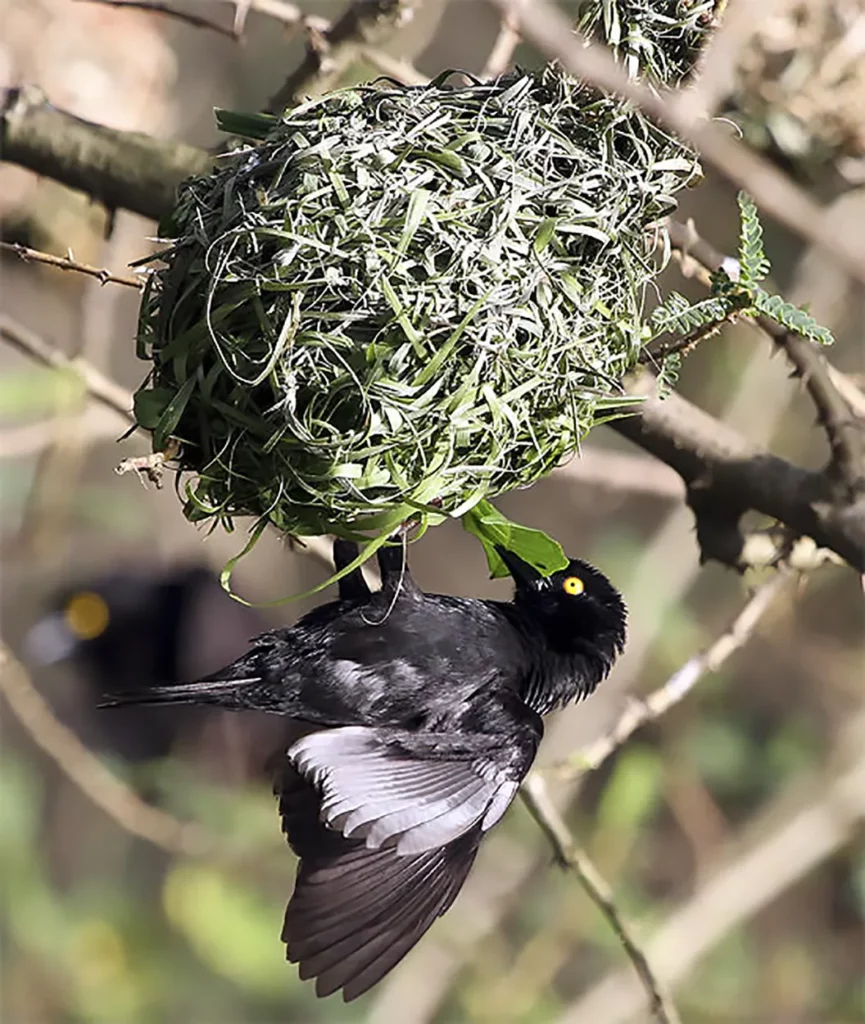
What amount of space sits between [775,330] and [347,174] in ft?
2.84

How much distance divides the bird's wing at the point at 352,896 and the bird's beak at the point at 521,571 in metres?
0.40

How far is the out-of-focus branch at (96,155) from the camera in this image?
2252mm

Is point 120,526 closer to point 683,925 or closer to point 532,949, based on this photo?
point 532,949

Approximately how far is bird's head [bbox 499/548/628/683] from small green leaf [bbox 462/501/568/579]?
44 cm

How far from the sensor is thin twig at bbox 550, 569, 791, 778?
93.7 inches

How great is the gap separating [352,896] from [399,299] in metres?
0.91

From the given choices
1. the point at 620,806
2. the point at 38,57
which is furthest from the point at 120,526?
the point at 620,806

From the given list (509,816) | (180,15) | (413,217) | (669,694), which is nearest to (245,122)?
(413,217)

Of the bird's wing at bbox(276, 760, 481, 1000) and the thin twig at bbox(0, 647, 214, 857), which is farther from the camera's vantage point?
the thin twig at bbox(0, 647, 214, 857)

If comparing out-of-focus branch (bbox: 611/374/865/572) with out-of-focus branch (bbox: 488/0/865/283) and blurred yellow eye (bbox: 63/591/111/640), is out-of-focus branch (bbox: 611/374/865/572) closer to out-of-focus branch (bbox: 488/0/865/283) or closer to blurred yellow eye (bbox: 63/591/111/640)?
out-of-focus branch (bbox: 488/0/865/283)

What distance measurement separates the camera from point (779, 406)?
4.82 metres

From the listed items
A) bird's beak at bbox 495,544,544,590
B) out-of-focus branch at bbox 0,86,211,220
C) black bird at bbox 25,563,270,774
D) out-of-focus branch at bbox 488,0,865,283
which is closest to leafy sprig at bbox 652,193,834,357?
bird's beak at bbox 495,544,544,590

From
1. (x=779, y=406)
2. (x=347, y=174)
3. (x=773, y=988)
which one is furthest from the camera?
(x=773, y=988)

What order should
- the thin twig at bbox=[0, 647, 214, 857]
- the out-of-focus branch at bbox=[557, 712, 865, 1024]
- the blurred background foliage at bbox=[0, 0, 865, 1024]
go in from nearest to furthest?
the thin twig at bbox=[0, 647, 214, 857] < the blurred background foliage at bbox=[0, 0, 865, 1024] < the out-of-focus branch at bbox=[557, 712, 865, 1024]
